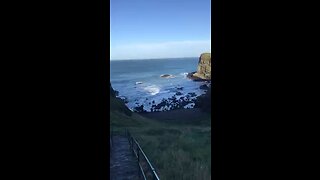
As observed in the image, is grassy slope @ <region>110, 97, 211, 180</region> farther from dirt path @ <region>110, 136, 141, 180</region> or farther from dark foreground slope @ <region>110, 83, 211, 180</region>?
dirt path @ <region>110, 136, 141, 180</region>

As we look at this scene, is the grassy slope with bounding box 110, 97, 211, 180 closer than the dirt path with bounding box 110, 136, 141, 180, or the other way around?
the dirt path with bounding box 110, 136, 141, 180

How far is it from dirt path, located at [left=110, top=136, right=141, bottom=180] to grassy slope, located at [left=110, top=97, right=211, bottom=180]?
731mm

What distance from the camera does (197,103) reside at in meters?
17.4

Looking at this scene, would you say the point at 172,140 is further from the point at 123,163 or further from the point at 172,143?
the point at 123,163

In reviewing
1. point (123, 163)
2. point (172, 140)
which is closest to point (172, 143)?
point (172, 140)

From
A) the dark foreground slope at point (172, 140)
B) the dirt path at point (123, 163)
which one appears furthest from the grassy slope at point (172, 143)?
the dirt path at point (123, 163)

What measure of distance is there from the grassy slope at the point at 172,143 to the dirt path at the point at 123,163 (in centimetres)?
73

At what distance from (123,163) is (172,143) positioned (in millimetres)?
5717

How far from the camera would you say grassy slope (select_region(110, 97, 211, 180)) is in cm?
1064

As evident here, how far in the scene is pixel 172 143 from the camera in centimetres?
1332

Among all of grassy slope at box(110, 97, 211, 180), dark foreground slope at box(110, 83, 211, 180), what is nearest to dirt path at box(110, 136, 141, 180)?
dark foreground slope at box(110, 83, 211, 180)
